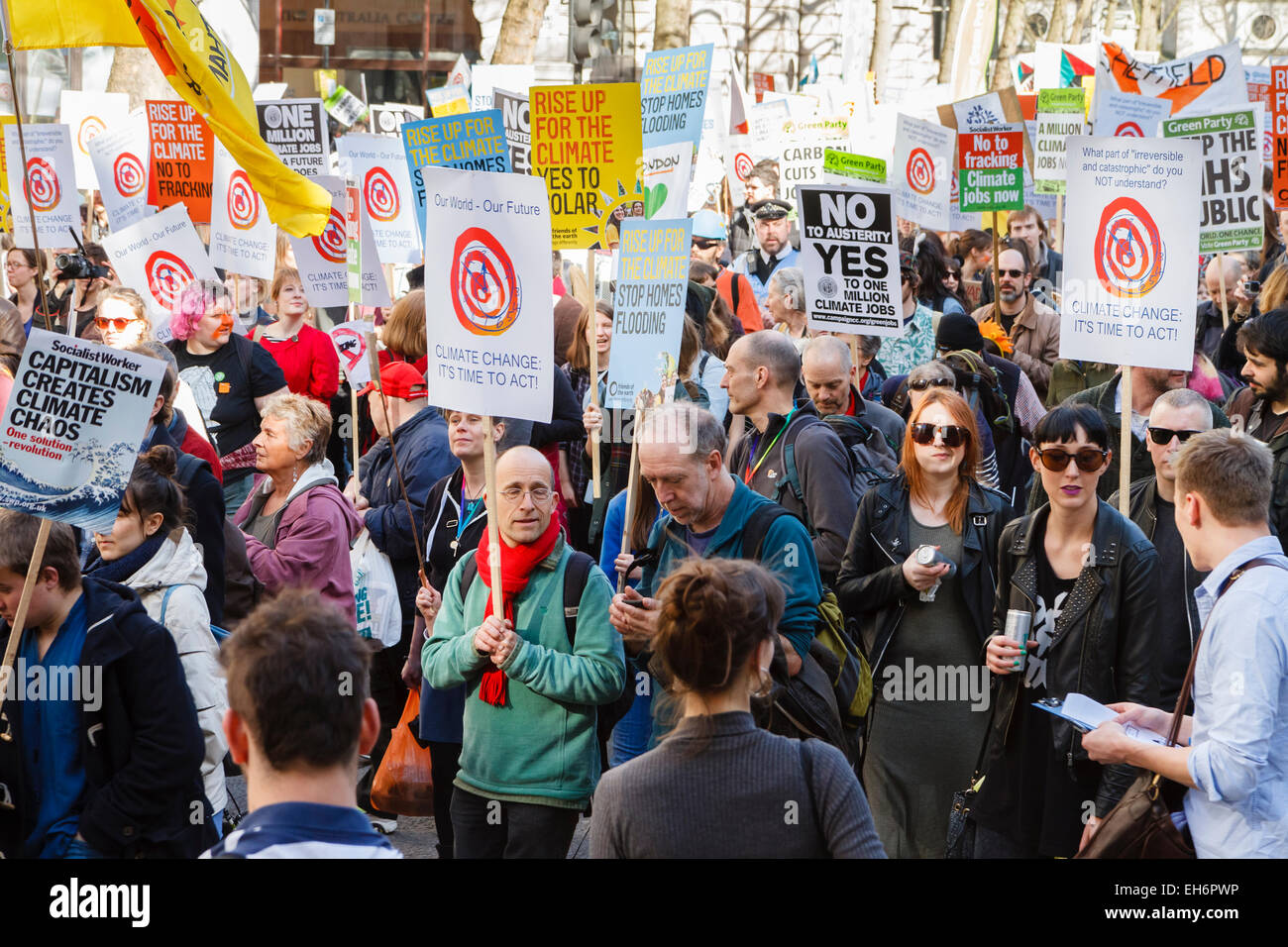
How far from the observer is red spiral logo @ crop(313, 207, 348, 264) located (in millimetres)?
9531

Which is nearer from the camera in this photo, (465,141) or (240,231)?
(465,141)

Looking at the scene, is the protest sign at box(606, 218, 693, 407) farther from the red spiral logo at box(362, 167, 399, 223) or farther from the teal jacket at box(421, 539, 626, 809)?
the red spiral logo at box(362, 167, 399, 223)

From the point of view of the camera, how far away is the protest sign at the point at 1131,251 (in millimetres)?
6012

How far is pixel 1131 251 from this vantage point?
6.09m

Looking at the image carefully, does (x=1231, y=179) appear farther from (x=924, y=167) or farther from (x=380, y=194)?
(x=380, y=194)

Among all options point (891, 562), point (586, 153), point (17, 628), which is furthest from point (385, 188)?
point (17, 628)

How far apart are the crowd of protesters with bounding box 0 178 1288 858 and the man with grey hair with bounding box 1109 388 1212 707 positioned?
1 centimetres

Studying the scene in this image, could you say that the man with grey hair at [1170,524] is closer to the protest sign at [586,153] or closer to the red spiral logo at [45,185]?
the protest sign at [586,153]

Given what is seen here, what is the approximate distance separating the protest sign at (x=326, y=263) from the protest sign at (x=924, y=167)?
5.45 metres

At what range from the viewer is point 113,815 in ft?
12.6

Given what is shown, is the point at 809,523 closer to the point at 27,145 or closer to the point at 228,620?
the point at 228,620

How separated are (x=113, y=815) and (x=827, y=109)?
1380cm

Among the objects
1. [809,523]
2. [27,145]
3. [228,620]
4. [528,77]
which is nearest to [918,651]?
[809,523]

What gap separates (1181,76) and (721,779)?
12099mm
